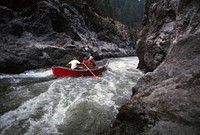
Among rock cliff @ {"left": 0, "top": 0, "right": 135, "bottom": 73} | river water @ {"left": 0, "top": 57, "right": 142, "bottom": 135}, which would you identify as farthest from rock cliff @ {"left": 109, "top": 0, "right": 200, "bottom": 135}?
rock cliff @ {"left": 0, "top": 0, "right": 135, "bottom": 73}

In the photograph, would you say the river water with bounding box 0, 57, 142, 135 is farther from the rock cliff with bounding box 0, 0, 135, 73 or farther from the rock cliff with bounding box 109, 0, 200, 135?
the rock cliff with bounding box 0, 0, 135, 73

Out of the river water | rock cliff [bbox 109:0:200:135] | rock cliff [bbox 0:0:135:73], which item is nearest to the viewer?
rock cliff [bbox 109:0:200:135]

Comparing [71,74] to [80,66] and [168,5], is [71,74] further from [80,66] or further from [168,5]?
[168,5]

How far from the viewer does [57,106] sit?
5914 millimetres

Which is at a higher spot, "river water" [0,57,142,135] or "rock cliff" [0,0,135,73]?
"rock cliff" [0,0,135,73]

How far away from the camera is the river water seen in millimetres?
4516

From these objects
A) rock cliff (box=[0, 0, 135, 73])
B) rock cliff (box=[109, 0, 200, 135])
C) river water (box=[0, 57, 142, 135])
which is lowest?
river water (box=[0, 57, 142, 135])

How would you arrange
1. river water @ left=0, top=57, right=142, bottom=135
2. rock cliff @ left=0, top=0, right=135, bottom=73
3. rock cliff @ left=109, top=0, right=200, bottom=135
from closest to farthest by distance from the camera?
rock cliff @ left=109, top=0, right=200, bottom=135 < river water @ left=0, top=57, right=142, bottom=135 < rock cliff @ left=0, top=0, right=135, bottom=73

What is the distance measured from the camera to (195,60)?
366 cm

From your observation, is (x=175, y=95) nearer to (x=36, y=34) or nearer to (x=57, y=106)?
(x=57, y=106)

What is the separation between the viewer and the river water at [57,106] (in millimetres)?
4516

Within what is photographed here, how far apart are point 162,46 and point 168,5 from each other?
293cm

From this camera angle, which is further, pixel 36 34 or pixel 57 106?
pixel 36 34

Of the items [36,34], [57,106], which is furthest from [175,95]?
[36,34]
